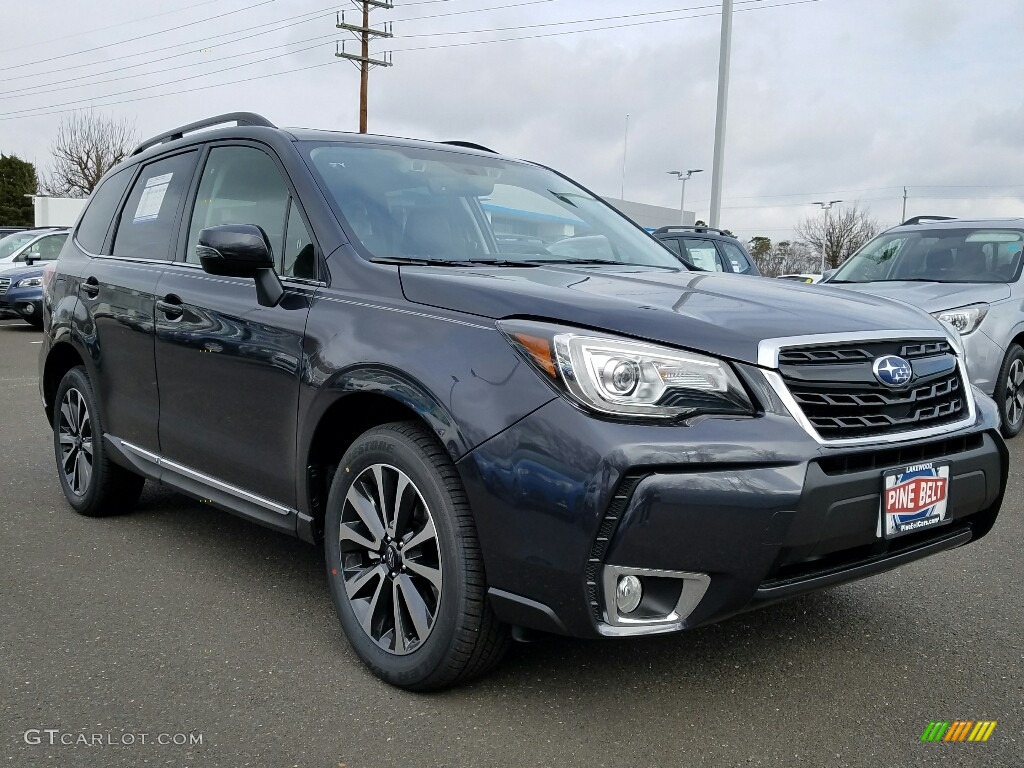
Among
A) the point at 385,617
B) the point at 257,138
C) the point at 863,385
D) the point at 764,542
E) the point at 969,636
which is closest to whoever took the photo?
the point at 764,542

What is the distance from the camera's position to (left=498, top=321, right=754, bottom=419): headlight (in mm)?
2408

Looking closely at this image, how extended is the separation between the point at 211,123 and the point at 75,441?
1738 millimetres

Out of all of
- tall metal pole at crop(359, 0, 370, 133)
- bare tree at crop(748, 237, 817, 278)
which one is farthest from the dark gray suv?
bare tree at crop(748, 237, 817, 278)

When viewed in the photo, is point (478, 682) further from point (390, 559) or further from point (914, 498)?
point (914, 498)

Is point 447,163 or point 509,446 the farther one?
point 447,163

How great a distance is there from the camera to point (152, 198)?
445 cm

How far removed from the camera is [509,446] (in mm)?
2467

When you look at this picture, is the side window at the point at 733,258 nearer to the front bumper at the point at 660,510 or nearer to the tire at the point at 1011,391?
the tire at the point at 1011,391

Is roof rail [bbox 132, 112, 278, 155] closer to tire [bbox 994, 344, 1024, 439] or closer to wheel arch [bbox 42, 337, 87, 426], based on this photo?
wheel arch [bbox 42, 337, 87, 426]

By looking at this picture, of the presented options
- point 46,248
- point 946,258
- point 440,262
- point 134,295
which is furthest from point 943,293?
point 46,248

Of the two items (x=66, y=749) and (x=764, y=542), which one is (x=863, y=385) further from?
(x=66, y=749)

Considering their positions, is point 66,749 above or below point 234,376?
below

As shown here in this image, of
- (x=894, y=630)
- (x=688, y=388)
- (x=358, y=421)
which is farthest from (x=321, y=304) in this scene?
(x=894, y=630)

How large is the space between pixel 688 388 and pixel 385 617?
1212 millimetres
